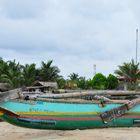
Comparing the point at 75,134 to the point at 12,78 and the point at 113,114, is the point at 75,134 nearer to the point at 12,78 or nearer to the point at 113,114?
the point at 113,114

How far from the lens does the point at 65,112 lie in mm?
14117

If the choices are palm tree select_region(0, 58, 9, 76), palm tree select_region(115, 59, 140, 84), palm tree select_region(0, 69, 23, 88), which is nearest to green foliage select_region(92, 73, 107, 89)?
palm tree select_region(115, 59, 140, 84)

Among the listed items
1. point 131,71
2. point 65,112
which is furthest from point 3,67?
point 65,112

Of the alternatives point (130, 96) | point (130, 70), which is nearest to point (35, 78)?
point (130, 70)

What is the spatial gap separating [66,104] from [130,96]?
381cm

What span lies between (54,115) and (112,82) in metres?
34.2

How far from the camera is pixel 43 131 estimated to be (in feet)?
49.3

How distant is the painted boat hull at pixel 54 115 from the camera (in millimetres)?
13719

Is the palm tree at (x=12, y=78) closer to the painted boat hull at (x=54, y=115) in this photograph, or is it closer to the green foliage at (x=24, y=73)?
the green foliage at (x=24, y=73)

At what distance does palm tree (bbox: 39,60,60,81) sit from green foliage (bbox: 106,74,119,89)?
6305 mm

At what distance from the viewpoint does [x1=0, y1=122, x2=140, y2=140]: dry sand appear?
13.4 m

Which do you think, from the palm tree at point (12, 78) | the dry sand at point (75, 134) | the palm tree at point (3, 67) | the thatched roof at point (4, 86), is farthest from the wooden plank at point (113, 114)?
the palm tree at point (3, 67)

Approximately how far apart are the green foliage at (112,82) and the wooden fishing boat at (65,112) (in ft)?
104

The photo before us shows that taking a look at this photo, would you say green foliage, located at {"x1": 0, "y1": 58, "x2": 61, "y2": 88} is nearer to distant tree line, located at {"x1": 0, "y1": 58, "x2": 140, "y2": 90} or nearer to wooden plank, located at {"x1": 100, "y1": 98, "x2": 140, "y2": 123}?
distant tree line, located at {"x1": 0, "y1": 58, "x2": 140, "y2": 90}
